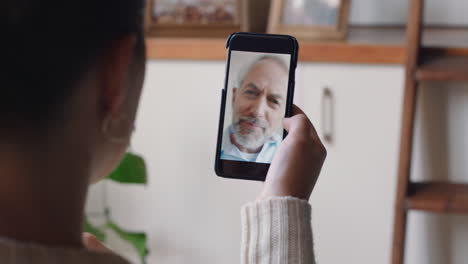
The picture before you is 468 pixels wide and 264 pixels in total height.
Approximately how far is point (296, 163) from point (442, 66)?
0.84 metres

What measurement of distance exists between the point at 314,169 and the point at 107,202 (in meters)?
1.09

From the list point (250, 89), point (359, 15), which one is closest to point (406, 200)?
point (359, 15)

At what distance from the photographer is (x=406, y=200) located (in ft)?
4.93

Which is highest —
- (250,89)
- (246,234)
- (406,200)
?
(250,89)

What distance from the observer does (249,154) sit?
0.77m

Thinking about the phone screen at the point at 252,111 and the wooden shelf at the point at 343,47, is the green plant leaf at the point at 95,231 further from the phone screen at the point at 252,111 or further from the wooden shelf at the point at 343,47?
the phone screen at the point at 252,111

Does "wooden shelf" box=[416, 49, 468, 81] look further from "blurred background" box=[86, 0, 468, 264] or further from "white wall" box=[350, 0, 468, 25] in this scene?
"white wall" box=[350, 0, 468, 25]

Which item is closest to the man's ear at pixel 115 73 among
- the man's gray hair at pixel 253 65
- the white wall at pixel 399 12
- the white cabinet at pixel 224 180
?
the man's gray hair at pixel 253 65

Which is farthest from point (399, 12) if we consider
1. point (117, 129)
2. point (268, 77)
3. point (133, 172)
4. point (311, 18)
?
point (117, 129)

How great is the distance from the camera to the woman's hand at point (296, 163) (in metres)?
0.68

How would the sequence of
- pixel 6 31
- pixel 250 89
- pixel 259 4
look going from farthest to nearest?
1. pixel 259 4
2. pixel 250 89
3. pixel 6 31

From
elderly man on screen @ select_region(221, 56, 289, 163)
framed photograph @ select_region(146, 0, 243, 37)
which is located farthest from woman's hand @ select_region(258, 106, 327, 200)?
framed photograph @ select_region(146, 0, 243, 37)

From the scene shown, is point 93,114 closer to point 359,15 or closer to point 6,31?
point 6,31

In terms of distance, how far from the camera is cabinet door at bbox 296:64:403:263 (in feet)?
5.19
